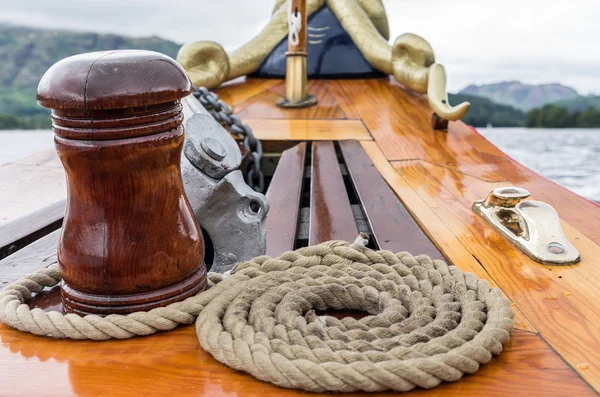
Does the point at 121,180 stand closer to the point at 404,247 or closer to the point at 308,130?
the point at 404,247

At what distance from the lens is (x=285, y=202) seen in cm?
146

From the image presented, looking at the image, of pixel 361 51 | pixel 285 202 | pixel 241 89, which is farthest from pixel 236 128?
pixel 361 51

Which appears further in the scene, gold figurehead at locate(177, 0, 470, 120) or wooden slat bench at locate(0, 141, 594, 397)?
gold figurehead at locate(177, 0, 470, 120)

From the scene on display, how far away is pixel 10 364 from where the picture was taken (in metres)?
0.73

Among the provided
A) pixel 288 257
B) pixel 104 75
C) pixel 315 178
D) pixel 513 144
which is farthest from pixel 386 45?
pixel 104 75

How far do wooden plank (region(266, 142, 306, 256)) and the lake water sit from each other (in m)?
0.81

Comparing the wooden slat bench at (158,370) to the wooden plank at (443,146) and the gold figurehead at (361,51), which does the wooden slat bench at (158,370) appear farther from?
the gold figurehead at (361,51)

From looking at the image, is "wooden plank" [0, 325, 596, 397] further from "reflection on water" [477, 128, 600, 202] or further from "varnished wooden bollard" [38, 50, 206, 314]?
"reflection on water" [477, 128, 600, 202]

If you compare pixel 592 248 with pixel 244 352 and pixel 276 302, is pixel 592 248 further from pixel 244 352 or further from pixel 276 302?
pixel 244 352

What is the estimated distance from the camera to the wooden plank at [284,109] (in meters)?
2.62

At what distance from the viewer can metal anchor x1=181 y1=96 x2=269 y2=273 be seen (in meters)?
0.98

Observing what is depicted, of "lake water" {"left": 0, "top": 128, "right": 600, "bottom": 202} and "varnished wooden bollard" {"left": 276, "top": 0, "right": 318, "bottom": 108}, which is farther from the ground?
"varnished wooden bollard" {"left": 276, "top": 0, "right": 318, "bottom": 108}

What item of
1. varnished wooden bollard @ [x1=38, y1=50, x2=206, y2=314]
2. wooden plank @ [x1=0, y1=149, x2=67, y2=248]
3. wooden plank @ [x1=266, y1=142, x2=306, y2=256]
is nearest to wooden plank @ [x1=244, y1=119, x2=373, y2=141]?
wooden plank @ [x1=266, y1=142, x2=306, y2=256]

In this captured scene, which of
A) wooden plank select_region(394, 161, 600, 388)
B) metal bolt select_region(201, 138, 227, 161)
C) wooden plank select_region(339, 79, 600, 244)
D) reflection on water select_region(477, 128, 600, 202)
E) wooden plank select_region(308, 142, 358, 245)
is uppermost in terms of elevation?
metal bolt select_region(201, 138, 227, 161)
